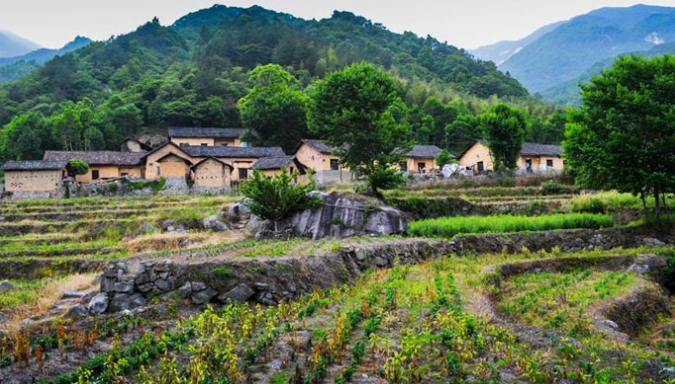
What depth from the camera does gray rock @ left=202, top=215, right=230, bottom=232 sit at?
2602 centimetres

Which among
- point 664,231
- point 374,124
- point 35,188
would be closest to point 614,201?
point 664,231

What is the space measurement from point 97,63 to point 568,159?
109818 mm

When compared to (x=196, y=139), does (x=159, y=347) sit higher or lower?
lower

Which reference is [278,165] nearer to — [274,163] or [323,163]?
[274,163]

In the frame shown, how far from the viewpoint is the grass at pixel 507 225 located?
21.5 m

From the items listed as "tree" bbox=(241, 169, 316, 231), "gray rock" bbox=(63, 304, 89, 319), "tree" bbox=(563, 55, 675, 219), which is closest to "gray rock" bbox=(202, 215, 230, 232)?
"tree" bbox=(241, 169, 316, 231)

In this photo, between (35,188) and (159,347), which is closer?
(159,347)

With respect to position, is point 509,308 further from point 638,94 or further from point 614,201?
point 614,201

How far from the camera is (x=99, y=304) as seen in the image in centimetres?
1225

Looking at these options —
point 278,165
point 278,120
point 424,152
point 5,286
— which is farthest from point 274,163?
point 5,286

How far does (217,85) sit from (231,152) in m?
34.0

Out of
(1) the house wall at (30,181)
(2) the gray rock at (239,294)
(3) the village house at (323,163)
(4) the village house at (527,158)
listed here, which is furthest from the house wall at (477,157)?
(2) the gray rock at (239,294)

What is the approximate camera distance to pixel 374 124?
3228 centimetres

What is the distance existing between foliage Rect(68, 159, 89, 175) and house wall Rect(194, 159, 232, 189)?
375 inches
